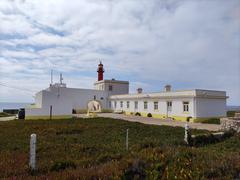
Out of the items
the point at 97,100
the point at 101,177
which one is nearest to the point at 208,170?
the point at 101,177

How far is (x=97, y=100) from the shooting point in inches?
1924

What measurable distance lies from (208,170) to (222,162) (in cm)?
76

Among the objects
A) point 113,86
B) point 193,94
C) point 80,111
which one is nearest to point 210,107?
point 193,94

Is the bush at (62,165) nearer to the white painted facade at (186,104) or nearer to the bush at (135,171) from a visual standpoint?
the bush at (135,171)

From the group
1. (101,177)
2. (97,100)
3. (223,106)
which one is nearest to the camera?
(101,177)

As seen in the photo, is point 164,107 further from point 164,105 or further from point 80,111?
point 80,111

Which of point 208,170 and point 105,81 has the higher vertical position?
point 105,81

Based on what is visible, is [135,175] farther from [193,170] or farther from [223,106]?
[223,106]

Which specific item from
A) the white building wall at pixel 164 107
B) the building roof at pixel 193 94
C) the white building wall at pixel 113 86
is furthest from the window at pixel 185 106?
the white building wall at pixel 113 86

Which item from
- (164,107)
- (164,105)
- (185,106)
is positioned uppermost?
(164,105)

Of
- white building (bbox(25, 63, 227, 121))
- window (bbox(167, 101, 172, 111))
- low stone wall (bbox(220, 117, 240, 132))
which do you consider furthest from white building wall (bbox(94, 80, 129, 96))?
low stone wall (bbox(220, 117, 240, 132))

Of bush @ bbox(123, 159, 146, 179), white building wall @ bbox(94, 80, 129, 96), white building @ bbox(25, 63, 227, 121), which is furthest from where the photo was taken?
white building wall @ bbox(94, 80, 129, 96)

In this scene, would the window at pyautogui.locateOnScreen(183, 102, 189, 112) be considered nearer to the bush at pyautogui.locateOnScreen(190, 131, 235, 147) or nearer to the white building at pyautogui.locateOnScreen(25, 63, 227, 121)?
the white building at pyautogui.locateOnScreen(25, 63, 227, 121)

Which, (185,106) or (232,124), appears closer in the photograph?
(232,124)
